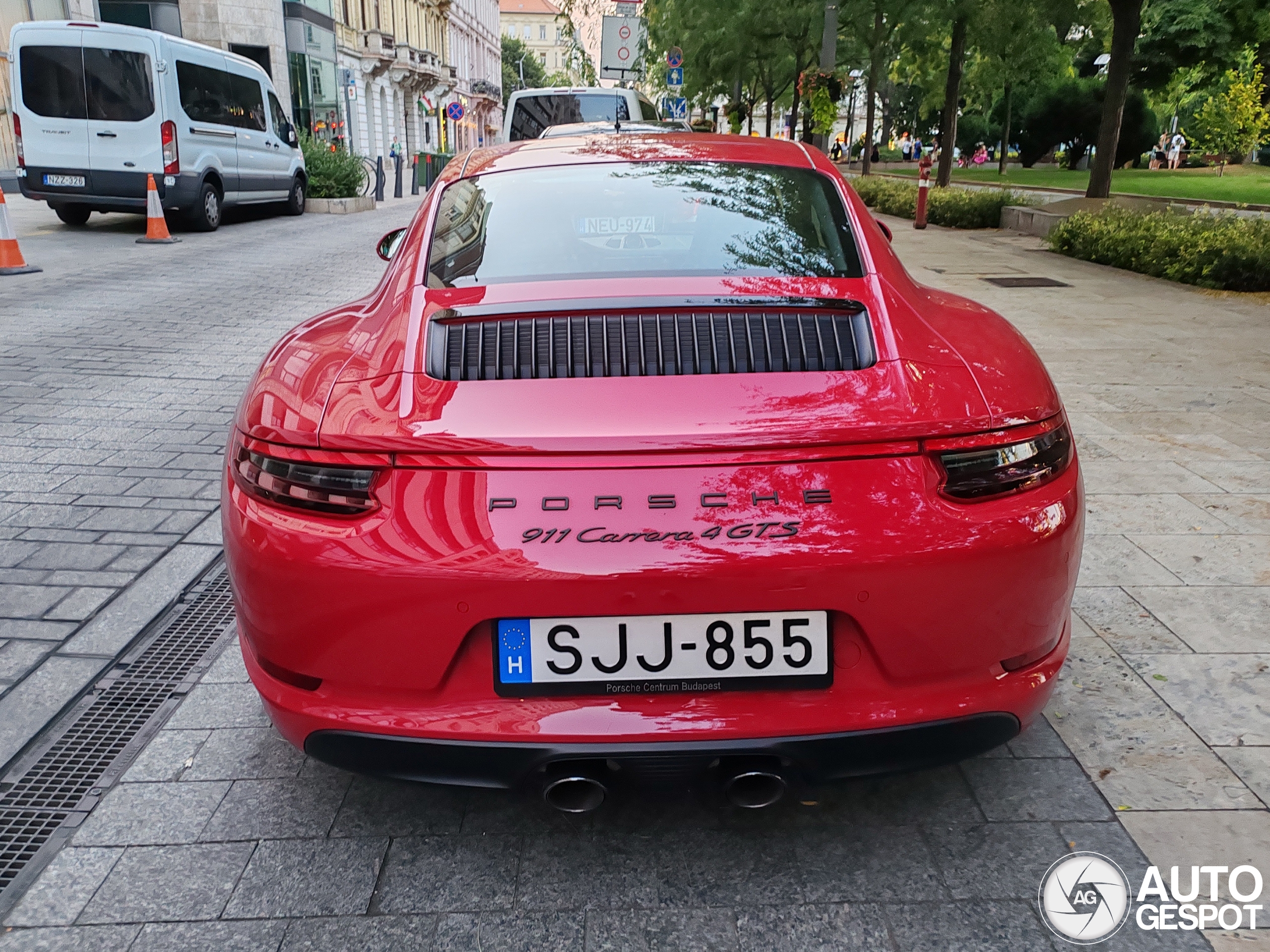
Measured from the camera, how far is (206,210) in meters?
16.2

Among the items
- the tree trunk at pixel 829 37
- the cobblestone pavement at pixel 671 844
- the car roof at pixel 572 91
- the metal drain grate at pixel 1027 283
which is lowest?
the metal drain grate at pixel 1027 283

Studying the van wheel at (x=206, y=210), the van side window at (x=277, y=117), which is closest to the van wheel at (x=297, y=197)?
the van side window at (x=277, y=117)

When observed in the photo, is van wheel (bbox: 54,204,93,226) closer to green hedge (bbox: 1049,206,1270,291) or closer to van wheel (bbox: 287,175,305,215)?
van wheel (bbox: 287,175,305,215)

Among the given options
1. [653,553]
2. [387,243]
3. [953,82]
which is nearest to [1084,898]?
[653,553]

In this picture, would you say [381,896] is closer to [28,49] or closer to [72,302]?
[72,302]

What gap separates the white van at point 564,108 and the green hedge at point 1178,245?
622cm

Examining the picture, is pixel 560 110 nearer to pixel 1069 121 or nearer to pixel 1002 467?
pixel 1002 467

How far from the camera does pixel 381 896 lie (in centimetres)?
216

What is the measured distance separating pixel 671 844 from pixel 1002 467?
3.43ft

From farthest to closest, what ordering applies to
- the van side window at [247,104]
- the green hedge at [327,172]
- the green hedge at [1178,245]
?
the green hedge at [327,172] → the van side window at [247,104] → the green hedge at [1178,245]

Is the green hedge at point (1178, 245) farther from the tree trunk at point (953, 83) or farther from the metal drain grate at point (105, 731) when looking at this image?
the metal drain grate at point (105, 731)

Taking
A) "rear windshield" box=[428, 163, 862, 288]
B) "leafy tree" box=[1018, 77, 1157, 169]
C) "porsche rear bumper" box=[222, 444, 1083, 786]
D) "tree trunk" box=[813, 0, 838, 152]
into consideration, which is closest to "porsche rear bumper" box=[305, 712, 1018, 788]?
"porsche rear bumper" box=[222, 444, 1083, 786]

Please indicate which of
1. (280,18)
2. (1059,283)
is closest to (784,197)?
(1059,283)

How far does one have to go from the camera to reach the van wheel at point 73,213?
16.0 m
